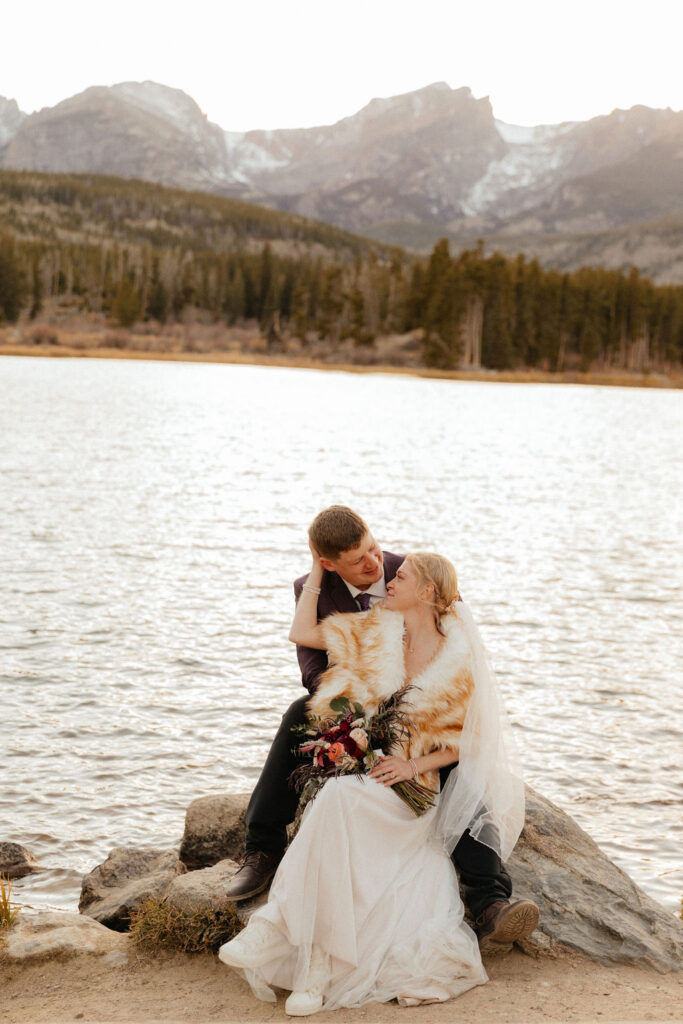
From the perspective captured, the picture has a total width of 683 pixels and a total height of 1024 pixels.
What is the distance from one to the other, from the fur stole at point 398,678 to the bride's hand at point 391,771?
0.12 metres

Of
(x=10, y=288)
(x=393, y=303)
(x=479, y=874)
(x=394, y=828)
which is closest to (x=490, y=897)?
(x=479, y=874)

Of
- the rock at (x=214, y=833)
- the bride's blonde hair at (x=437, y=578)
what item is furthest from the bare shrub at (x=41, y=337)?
the bride's blonde hair at (x=437, y=578)

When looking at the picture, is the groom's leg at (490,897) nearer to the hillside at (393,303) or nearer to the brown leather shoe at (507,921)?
the brown leather shoe at (507,921)

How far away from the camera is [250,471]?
97.1ft

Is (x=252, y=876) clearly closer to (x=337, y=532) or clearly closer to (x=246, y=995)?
(x=246, y=995)

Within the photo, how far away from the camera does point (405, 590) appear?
5023 millimetres

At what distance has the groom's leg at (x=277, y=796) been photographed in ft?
16.5

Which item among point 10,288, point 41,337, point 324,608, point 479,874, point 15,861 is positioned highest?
point 10,288

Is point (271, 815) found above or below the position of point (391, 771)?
below

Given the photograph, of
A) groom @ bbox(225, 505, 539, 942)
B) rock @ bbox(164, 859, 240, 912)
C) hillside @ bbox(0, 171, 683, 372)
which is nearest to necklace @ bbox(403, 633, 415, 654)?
groom @ bbox(225, 505, 539, 942)

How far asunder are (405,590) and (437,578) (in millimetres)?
164

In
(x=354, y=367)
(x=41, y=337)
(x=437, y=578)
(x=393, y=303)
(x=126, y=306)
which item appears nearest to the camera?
(x=437, y=578)

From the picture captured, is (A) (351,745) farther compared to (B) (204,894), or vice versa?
(B) (204,894)

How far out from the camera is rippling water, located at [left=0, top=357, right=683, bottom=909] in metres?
8.26
